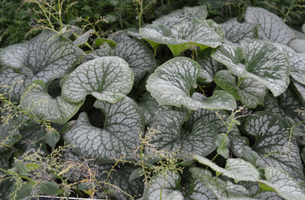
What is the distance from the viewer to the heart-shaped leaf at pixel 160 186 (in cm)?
110

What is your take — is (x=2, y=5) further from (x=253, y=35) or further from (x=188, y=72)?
(x=253, y=35)

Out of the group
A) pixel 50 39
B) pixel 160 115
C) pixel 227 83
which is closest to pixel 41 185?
pixel 160 115

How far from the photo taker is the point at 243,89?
1.52 m

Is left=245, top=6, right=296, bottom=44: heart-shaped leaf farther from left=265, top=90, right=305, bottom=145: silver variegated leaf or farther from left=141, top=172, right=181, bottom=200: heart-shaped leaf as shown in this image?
left=141, top=172, right=181, bottom=200: heart-shaped leaf

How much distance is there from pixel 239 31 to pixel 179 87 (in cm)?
90

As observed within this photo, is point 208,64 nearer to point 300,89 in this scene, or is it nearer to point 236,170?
point 300,89

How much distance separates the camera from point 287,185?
1092 mm

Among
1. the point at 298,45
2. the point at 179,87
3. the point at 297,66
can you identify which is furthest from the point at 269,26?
the point at 179,87

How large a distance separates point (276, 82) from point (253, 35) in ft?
2.17

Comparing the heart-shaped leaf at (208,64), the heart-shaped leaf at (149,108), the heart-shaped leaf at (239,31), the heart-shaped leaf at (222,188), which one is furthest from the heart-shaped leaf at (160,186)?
the heart-shaped leaf at (239,31)

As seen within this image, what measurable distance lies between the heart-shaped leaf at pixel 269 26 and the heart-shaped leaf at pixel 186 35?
1.71 feet

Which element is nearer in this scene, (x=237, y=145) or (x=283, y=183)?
(x=283, y=183)

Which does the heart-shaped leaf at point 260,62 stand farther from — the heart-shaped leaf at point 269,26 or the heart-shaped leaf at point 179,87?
the heart-shaped leaf at point 269,26

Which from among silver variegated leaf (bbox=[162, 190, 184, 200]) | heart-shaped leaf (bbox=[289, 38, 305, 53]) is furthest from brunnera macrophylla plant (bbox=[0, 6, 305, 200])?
heart-shaped leaf (bbox=[289, 38, 305, 53])
